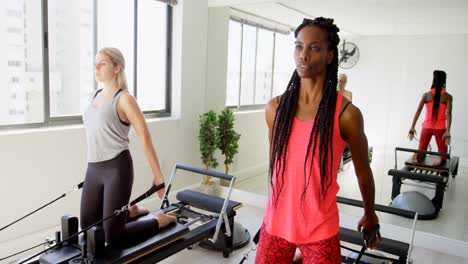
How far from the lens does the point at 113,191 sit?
6.36ft

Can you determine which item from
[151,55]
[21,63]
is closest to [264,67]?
[151,55]

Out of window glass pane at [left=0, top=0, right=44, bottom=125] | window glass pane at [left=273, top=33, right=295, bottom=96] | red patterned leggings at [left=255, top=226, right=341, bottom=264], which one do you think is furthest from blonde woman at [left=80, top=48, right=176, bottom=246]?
window glass pane at [left=273, top=33, right=295, bottom=96]

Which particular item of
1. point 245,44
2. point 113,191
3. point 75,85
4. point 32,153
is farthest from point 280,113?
point 245,44

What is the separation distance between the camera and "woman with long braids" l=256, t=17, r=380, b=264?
3.71 feet

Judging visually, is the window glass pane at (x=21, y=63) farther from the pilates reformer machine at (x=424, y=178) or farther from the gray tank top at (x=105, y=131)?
the pilates reformer machine at (x=424, y=178)

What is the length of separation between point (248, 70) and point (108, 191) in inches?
120

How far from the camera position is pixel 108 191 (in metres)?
1.95

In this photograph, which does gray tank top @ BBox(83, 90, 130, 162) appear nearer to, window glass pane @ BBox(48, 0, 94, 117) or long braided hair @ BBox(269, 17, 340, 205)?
long braided hair @ BBox(269, 17, 340, 205)

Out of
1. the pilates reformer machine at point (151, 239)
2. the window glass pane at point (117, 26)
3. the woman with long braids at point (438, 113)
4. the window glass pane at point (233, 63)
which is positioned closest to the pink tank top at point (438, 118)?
the woman with long braids at point (438, 113)

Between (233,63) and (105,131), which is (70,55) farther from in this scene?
(233,63)

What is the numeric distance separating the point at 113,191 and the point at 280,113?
110cm

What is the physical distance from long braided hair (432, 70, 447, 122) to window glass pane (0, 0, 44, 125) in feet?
10.6

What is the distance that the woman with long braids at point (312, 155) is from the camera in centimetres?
113

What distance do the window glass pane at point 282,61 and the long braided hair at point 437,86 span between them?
1387 mm
